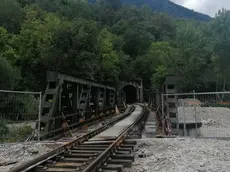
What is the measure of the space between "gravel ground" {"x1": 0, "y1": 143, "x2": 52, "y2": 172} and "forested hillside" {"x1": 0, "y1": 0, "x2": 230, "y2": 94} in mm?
19204

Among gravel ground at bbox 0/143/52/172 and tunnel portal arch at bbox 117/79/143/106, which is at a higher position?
Answer: tunnel portal arch at bbox 117/79/143/106

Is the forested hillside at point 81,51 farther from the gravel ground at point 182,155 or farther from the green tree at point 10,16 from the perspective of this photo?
the gravel ground at point 182,155

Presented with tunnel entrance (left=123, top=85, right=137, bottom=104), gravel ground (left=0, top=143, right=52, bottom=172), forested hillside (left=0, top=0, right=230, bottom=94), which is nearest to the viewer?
gravel ground (left=0, top=143, right=52, bottom=172)

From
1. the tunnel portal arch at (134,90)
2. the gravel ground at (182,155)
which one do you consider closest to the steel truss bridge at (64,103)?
the gravel ground at (182,155)

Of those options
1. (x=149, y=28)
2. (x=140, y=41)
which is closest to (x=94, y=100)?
(x=140, y=41)

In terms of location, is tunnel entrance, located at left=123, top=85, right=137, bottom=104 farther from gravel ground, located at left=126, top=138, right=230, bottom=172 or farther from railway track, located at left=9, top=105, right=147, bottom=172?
railway track, located at left=9, top=105, right=147, bottom=172

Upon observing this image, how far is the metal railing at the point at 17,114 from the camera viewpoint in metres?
10.5

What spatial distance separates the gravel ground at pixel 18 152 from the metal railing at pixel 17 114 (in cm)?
117

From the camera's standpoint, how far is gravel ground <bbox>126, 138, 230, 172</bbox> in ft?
21.1

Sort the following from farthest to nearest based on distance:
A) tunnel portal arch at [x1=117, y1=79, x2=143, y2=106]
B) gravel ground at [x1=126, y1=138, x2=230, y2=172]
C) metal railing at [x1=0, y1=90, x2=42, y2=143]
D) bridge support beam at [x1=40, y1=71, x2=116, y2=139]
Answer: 1. tunnel portal arch at [x1=117, y1=79, x2=143, y2=106]
2. bridge support beam at [x1=40, y1=71, x2=116, y2=139]
3. metal railing at [x1=0, y1=90, x2=42, y2=143]
4. gravel ground at [x1=126, y1=138, x2=230, y2=172]

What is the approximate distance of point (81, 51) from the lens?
2834 centimetres

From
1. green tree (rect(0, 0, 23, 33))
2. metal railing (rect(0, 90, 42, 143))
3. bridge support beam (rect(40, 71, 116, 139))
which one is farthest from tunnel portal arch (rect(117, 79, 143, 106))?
metal railing (rect(0, 90, 42, 143))

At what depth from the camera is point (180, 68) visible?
2056 inches

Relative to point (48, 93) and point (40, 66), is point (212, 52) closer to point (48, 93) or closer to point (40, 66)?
point (40, 66)
